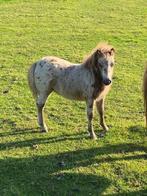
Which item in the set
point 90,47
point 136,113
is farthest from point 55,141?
point 90,47

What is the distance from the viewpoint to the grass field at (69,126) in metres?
6.12

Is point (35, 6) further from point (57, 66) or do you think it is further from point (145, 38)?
point (57, 66)

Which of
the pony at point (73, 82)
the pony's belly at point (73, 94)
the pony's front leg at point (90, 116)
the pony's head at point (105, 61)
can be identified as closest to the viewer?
the pony's head at point (105, 61)

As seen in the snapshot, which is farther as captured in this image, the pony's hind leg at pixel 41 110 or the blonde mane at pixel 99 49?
the pony's hind leg at pixel 41 110

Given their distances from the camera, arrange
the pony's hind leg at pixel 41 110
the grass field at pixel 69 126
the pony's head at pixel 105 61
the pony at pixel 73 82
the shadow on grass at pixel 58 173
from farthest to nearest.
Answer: the pony's hind leg at pixel 41 110 < the pony at pixel 73 82 < the pony's head at pixel 105 61 < the grass field at pixel 69 126 < the shadow on grass at pixel 58 173

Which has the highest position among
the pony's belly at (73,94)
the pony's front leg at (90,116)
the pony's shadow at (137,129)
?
the pony's belly at (73,94)

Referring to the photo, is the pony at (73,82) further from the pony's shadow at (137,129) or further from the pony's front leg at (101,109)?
the pony's shadow at (137,129)

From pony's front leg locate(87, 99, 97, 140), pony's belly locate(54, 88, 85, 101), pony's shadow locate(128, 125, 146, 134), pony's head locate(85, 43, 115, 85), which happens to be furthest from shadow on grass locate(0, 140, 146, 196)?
pony's head locate(85, 43, 115, 85)

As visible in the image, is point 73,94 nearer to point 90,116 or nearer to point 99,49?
point 90,116

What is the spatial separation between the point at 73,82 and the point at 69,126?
0.91 meters

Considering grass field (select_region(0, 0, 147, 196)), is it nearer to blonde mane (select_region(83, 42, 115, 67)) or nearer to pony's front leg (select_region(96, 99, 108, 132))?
pony's front leg (select_region(96, 99, 108, 132))

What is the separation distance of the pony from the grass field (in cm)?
40

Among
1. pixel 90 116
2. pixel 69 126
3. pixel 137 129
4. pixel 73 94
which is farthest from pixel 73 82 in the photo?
pixel 137 129

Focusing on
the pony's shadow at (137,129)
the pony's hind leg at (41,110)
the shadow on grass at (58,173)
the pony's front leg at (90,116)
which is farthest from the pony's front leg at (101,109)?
the pony's hind leg at (41,110)
